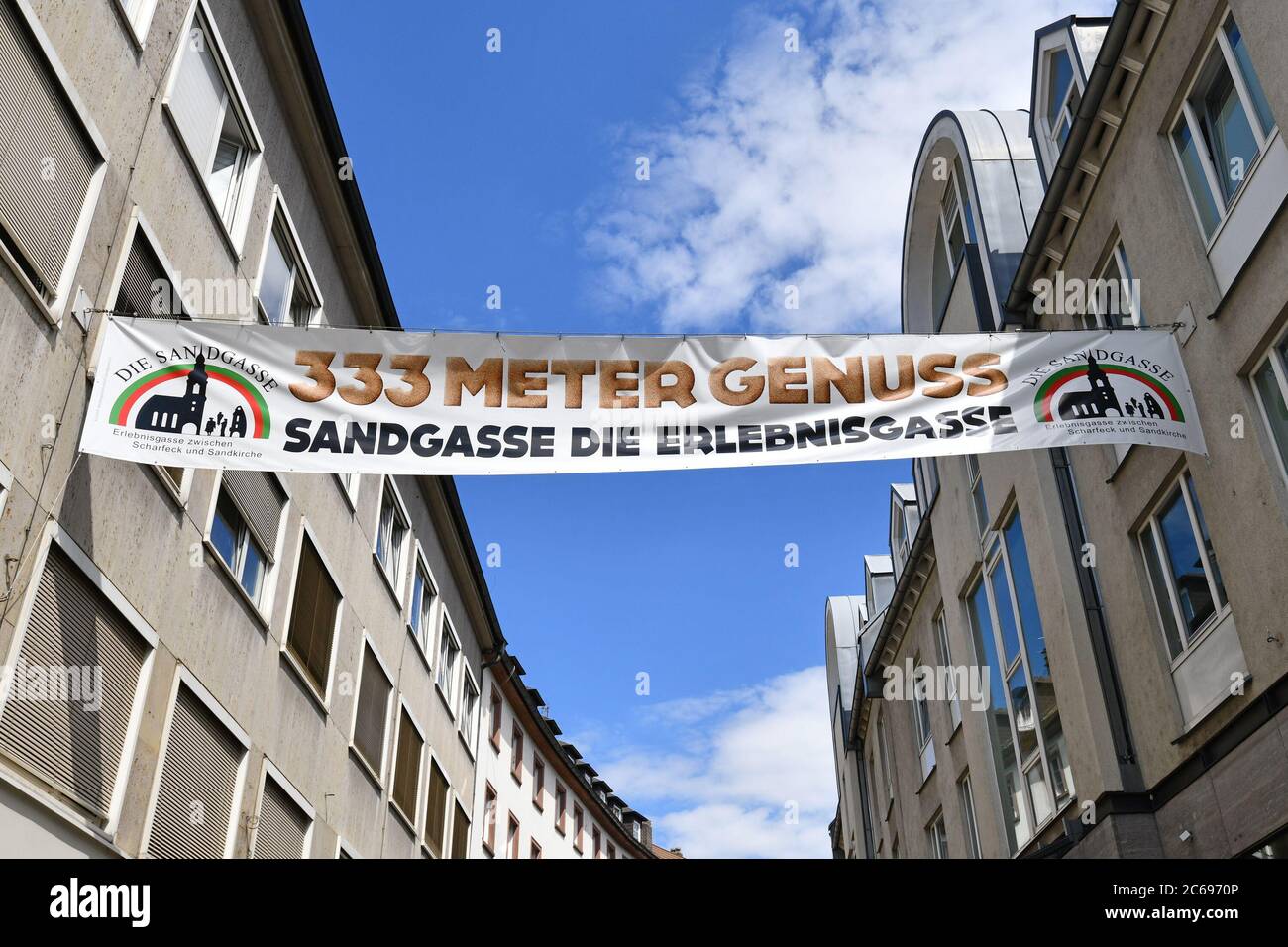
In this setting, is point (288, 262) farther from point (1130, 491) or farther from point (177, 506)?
point (1130, 491)

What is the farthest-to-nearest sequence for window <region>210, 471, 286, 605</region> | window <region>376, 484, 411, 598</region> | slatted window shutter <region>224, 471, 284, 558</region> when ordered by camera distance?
window <region>376, 484, 411, 598</region> → slatted window shutter <region>224, 471, 284, 558</region> → window <region>210, 471, 286, 605</region>

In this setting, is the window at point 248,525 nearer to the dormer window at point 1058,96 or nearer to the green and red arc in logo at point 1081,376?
the green and red arc in logo at point 1081,376

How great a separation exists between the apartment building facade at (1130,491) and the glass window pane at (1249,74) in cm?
3

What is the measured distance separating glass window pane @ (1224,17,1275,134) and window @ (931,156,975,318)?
7.88m

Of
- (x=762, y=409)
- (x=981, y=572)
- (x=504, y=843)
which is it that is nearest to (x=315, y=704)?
(x=762, y=409)

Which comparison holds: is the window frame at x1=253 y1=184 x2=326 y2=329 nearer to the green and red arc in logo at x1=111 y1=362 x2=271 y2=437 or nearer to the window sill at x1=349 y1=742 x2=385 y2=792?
the green and red arc in logo at x1=111 y1=362 x2=271 y2=437

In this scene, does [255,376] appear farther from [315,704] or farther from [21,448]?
[315,704]

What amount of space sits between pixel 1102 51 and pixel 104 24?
10757 mm

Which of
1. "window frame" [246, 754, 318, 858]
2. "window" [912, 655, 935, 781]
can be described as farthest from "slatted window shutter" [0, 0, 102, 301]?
"window" [912, 655, 935, 781]

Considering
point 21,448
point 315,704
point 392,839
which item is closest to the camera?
point 21,448

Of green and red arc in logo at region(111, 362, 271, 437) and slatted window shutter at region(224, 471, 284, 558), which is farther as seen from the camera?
slatted window shutter at region(224, 471, 284, 558)

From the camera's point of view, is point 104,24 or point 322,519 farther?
point 322,519

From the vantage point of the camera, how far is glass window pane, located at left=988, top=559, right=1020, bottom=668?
1728cm

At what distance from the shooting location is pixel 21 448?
8.91 meters
